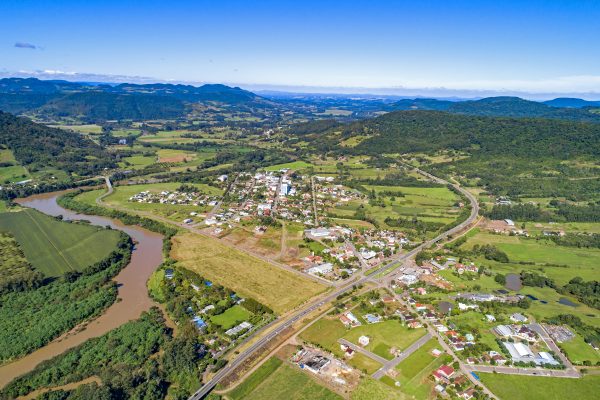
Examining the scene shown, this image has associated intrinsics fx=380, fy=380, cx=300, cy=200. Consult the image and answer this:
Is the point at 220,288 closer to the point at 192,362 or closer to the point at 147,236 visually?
the point at 192,362

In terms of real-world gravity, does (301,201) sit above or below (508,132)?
below

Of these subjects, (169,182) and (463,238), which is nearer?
(463,238)

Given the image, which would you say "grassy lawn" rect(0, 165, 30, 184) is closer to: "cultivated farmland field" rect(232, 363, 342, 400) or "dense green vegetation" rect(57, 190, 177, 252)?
"dense green vegetation" rect(57, 190, 177, 252)

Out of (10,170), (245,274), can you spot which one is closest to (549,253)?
(245,274)

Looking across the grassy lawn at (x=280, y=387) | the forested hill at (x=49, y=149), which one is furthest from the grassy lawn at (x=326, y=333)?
the forested hill at (x=49, y=149)

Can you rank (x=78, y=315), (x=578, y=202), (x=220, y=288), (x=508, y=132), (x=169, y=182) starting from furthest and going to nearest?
1. (x=508, y=132)
2. (x=169, y=182)
3. (x=578, y=202)
4. (x=220, y=288)
5. (x=78, y=315)

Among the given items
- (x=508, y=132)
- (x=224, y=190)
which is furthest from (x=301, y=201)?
(x=508, y=132)

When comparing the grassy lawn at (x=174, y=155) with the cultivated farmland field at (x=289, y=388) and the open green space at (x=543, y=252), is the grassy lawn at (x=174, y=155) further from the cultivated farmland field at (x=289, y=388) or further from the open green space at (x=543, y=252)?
the cultivated farmland field at (x=289, y=388)

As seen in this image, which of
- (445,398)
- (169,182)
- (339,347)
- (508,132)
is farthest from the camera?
(508,132)
